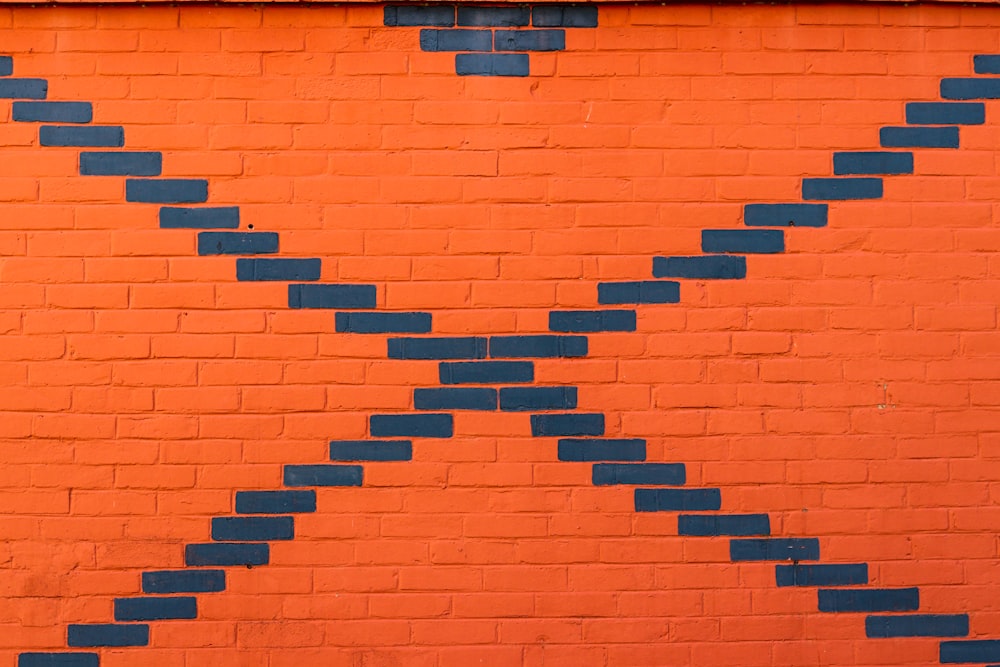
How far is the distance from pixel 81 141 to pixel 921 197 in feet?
10.8

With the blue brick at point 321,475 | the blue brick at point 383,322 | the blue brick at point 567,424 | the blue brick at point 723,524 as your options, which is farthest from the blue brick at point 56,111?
the blue brick at point 723,524

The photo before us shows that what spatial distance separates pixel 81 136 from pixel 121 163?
19 cm

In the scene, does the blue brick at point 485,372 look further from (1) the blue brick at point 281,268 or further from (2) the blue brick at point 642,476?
(1) the blue brick at point 281,268

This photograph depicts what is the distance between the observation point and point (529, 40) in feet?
11.4

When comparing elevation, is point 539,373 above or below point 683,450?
above

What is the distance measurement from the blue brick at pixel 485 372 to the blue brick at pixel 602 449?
30 cm

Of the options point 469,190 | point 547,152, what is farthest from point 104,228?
point 547,152

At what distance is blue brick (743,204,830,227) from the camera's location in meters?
3.46

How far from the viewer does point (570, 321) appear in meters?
3.43

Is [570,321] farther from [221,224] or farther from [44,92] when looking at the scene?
[44,92]

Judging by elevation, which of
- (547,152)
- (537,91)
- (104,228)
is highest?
(537,91)

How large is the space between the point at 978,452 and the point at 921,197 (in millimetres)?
1029

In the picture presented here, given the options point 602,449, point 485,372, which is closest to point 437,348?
point 485,372

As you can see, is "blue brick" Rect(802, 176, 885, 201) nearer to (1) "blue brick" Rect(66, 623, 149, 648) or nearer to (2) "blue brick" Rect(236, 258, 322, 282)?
(2) "blue brick" Rect(236, 258, 322, 282)
